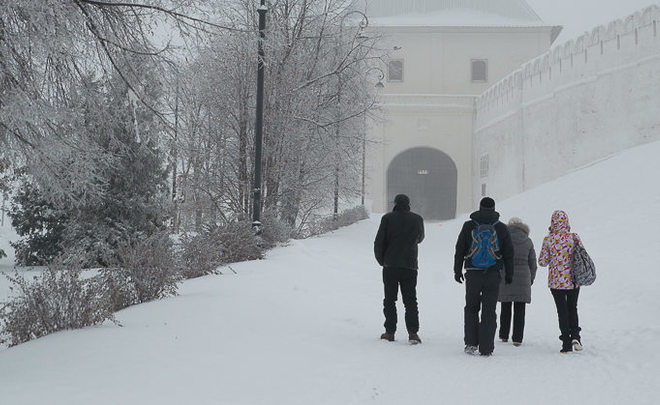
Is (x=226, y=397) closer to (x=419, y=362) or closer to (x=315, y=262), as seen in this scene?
(x=419, y=362)

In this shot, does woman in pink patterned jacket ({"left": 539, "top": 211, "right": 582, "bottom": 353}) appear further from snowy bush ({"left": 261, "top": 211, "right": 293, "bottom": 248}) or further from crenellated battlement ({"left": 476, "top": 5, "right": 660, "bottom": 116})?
crenellated battlement ({"left": 476, "top": 5, "right": 660, "bottom": 116})

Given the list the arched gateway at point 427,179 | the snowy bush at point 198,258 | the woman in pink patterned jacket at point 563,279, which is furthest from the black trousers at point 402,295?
the arched gateway at point 427,179

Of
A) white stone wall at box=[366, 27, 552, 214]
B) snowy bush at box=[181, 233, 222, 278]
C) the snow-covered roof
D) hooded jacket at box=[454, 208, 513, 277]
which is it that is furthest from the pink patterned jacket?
the snow-covered roof

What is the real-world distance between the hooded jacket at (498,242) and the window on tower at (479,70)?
A: 4254 centimetres

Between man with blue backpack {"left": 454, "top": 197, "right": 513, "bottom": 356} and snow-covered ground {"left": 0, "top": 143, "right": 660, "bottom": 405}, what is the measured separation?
1.19 ft

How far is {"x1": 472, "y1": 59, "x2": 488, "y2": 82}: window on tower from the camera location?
4841cm

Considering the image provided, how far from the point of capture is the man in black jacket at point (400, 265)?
7.72 metres

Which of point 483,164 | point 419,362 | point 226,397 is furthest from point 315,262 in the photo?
point 483,164

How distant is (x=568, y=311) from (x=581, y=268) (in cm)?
48

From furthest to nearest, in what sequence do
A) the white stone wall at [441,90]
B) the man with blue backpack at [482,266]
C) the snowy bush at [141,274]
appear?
→ the white stone wall at [441,90]
the snowy bush at [141,274]
the man with blue backpack at [482,266]

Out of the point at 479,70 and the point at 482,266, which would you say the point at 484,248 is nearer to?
the point at 482,266

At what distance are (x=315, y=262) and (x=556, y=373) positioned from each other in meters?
9.22

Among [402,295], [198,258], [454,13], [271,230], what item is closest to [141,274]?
[198,258]

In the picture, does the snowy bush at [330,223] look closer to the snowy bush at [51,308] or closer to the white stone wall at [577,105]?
the white stone wall at [577,105]
